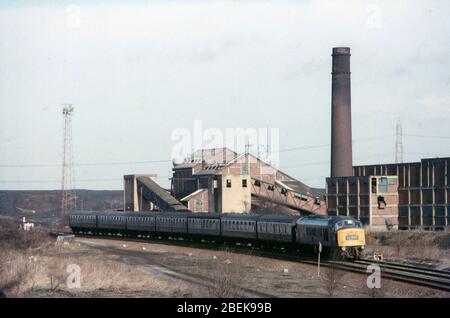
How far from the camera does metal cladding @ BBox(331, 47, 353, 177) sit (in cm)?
9294

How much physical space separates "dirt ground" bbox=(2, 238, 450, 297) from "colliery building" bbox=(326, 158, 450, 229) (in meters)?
35.3

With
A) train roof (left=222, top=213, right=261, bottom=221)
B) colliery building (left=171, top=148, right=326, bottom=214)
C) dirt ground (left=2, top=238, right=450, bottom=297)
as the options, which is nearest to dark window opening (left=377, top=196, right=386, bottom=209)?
colliery building (left=171, top=148, right=326, bottom=214)

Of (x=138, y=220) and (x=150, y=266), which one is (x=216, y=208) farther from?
(x=150, y=266)

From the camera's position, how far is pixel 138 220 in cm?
7819

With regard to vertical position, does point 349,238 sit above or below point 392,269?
above

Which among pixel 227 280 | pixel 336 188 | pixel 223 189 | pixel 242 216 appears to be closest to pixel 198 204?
pixel 223 189

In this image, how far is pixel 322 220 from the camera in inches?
1866

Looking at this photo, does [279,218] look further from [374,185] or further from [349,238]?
[374,185]

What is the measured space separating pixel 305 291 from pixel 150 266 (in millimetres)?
14149

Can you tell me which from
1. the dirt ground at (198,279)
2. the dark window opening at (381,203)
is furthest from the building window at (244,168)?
the dirt ground at (198,279)

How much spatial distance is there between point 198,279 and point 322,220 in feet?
41.5

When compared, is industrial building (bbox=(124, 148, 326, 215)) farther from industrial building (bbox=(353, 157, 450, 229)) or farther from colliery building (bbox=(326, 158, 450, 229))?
industrial building (bbox=(353, 157, 450, 229))
